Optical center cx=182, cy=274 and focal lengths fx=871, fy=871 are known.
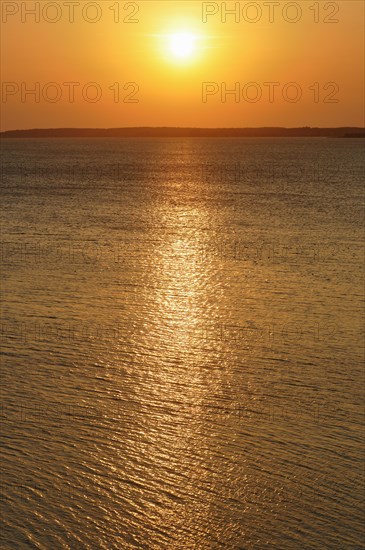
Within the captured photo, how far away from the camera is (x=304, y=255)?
5181 centimetres

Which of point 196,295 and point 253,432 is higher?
point 196,295

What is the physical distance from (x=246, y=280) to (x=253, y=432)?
19.8 meters

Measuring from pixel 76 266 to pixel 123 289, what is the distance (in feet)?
22.1

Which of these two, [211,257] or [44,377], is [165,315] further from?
[211,257]

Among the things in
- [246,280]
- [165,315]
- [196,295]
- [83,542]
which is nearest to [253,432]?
[83,542]

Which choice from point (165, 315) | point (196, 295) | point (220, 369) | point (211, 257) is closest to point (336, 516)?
point (220, 369)

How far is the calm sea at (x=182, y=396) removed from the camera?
19094 millimetres

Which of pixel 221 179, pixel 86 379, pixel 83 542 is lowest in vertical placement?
pixel 83 542

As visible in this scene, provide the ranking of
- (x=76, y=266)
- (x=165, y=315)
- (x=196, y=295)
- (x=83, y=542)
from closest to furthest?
(x=83, y=542), (x=165, y=315), (x=196, y=295), (x=76, y=266)

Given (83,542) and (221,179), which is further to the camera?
(221,179)

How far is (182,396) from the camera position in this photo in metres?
25.8

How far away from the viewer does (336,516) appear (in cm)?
1922

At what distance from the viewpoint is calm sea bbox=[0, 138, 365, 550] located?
752 inches

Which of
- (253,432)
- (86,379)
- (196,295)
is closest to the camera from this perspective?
(253,432)
